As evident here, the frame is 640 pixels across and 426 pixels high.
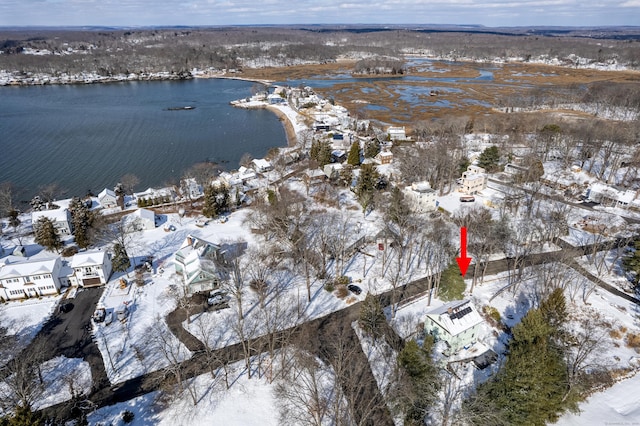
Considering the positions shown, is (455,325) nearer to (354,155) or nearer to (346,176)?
(346,176)

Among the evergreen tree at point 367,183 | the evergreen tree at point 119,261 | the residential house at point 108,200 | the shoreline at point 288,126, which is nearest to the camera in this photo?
the evergreen tree at point 119,261

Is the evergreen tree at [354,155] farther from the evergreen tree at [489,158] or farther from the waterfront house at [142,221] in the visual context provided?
the waterfront house at [142,221]

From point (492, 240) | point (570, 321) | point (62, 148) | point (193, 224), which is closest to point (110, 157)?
point (62, 148)

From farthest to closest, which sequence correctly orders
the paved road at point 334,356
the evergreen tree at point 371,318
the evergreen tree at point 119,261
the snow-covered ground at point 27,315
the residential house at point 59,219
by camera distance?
the residential house at point 59,219, the evergreen tree at point 119,261, the snow-covered ground at point 27,315, the evergreen tree at point 371,318, the paved road at point 334,356

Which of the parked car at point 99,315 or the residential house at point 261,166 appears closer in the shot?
the parked car at point 99,315

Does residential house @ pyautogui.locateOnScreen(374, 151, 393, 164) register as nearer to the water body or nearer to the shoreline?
the shoreline

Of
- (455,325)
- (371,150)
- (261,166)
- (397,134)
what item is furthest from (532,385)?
(397,134)

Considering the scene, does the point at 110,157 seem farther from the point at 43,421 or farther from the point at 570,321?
the point at 570,321

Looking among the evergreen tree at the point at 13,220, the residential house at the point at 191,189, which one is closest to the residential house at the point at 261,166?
the residential house at the point at 191,189
